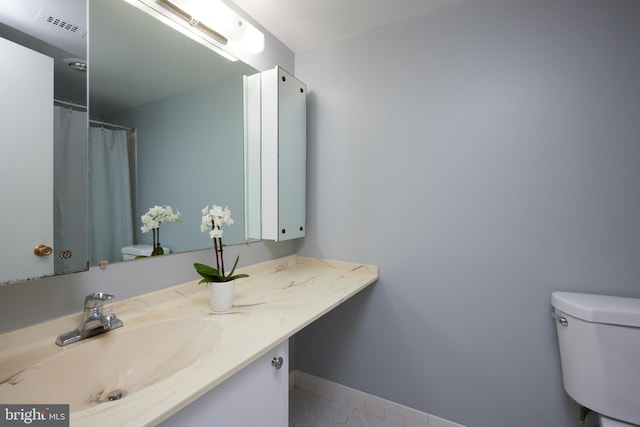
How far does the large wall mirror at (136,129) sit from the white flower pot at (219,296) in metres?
0.27

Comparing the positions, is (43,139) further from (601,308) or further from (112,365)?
(601,308)

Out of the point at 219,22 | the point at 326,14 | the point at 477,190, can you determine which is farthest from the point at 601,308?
the point at 219,22

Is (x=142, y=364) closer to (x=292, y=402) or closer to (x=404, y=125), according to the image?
(x=292, y=402)

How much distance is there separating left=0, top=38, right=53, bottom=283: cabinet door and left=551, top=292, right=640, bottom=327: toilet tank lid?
1.75 meters

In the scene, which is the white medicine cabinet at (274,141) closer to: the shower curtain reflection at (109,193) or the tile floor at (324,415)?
the shower curtain reflection at (109,193)

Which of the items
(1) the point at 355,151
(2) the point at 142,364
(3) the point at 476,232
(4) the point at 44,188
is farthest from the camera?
(1) the point at 355,151

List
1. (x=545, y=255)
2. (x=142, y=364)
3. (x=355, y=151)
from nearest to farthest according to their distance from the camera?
(x=142, y=364) < (x=545, y=255) < (x=355, y=151)

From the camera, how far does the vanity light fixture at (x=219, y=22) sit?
3.71 ft

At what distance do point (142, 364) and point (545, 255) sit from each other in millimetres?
1626

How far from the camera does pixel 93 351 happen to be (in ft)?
2.54

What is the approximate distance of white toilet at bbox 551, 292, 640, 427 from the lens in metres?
0.94

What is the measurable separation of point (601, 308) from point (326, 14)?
5.89ft

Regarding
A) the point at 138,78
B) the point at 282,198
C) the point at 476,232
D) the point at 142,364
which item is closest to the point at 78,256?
the point at 142,364

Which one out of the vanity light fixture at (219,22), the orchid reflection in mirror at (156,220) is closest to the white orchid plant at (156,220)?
the orchid reflection in mirror at (156,220)
